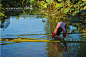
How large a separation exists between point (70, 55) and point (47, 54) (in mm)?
887

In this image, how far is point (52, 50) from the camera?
30.4 feet

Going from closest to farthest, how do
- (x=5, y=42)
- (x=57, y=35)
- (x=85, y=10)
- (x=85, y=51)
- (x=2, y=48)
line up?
(x=85, y=51) < (x=2, y=48) < (x=5, y=42) < (x=57, y=35) < (x=85, y=10)

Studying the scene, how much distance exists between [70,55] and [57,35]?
487 centimetres

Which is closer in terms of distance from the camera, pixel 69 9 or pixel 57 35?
pixel 57 35

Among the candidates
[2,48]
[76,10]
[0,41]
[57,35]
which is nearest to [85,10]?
[76,10]

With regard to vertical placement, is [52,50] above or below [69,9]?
below

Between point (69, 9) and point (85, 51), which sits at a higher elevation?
point (69, 9)

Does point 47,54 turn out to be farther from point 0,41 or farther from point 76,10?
point 76,10

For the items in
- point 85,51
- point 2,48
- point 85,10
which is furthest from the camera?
point 85,10

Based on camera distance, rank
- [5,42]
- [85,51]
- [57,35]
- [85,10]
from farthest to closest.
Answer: [85,10] → [57,35] → [5,42] → [85,51]

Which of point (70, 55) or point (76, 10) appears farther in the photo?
point (76, 10)

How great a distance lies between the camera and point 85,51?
8859mm

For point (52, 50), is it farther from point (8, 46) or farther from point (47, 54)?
point (8, 46)

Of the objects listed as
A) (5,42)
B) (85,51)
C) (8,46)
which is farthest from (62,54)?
(5,42)
